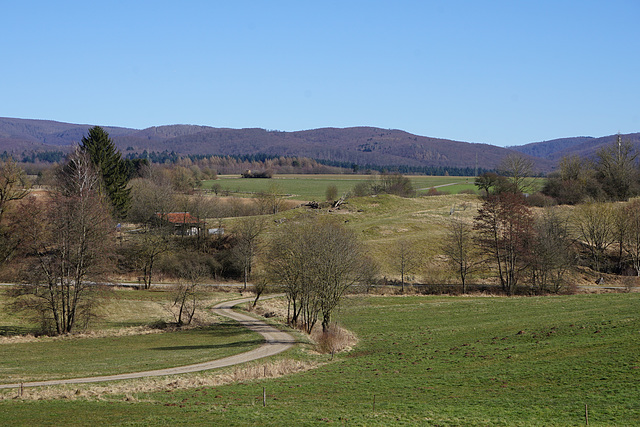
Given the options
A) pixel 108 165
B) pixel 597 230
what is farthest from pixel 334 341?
pixel 108 165

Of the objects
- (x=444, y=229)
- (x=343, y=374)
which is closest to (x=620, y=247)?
(x=444, y=229)

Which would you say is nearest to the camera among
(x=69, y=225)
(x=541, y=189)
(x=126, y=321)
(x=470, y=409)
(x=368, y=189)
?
(x=470, y=409)

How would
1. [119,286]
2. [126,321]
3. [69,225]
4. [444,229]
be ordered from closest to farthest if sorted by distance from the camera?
[69,225] → [126,321] → [119,286] → [444,229]

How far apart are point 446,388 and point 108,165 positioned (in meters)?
72.2

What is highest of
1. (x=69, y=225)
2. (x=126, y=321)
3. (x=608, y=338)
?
(x=69, y=225)

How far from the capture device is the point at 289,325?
48906mm

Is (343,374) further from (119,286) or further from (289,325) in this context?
(119,286)

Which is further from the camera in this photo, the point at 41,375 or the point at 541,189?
the point at 541,189

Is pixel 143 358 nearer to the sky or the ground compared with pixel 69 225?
nearer to the ground

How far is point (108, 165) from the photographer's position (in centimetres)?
8531

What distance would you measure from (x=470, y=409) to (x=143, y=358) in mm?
21844

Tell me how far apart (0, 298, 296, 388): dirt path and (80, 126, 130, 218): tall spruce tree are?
3600 centimetres

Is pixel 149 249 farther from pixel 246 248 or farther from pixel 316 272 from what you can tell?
pixel 316 272

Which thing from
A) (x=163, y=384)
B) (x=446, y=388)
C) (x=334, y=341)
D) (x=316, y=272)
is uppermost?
(x=316, y=272)
